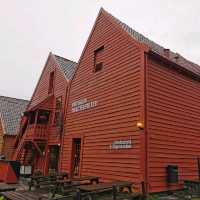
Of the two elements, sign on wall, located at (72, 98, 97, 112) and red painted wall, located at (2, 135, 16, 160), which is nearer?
sign on wall, located at (72, 98, 97, 112)

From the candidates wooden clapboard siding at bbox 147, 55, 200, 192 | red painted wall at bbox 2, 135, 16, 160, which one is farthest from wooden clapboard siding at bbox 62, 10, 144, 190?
red painted wall at bbox 2, 135, 16, 160

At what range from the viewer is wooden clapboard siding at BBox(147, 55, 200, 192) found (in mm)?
9656

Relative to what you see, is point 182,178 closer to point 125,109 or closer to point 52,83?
point 125,109

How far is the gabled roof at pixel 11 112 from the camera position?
25.1 m

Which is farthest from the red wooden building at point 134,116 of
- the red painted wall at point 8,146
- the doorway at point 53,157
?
the red painted wall at point 8,146

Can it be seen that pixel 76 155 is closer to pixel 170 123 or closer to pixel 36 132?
pixel 36 132

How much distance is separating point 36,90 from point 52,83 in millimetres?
3453

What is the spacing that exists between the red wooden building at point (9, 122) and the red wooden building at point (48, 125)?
15.9ft

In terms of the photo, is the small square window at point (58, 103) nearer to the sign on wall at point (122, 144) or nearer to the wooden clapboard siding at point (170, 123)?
the sign on wall at point (122, 144)

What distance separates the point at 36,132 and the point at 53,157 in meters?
2.16

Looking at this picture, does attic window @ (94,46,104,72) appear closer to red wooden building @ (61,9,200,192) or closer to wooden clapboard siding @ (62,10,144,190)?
red wooden building @ (61,9,200,192)

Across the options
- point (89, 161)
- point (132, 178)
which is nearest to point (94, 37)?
point (89, 161)

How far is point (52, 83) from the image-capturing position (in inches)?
797

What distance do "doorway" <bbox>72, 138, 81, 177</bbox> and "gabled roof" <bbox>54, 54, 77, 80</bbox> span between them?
17.2ft
